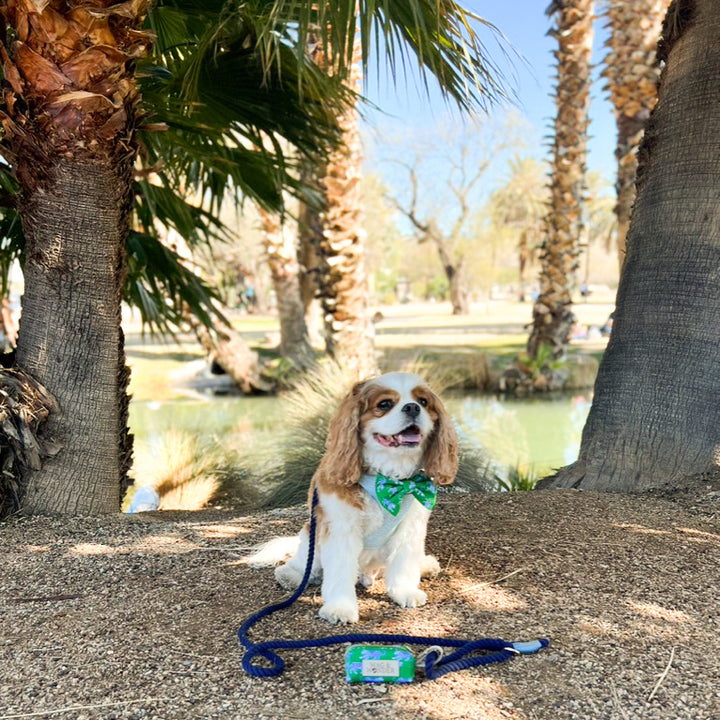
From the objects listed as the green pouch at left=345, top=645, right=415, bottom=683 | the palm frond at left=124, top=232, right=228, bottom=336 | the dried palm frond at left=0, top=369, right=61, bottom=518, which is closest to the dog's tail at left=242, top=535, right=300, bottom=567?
the green pouch at left=345, top=645, right=415, bottom=683

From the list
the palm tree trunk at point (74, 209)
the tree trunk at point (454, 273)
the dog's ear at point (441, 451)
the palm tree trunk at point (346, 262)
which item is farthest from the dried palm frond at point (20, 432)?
the tree trunk at point (454, 273)

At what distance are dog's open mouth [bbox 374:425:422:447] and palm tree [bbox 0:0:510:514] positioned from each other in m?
2.22

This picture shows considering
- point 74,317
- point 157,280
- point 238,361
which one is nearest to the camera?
point 74,317

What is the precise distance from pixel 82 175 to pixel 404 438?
2.77 m

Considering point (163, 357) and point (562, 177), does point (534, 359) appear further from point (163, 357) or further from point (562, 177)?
point (163, 357)

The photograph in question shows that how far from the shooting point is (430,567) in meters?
3.28

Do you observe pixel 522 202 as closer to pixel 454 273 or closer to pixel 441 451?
pixel 454 273

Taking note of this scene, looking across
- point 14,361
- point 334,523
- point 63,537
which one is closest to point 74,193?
point 14,361

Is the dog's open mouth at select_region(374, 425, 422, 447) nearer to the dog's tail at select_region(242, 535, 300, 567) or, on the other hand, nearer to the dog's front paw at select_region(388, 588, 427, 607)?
the dog's front paw at select_region(388, 588, 427, 607)

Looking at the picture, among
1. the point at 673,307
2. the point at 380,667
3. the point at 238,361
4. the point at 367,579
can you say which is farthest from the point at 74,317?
the point at 238,361

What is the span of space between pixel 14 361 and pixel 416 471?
2937 millimetres

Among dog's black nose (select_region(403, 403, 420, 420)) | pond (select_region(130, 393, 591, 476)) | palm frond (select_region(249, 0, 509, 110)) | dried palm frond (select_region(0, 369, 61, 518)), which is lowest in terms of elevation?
pond (select_region(130, 393, 591, 476))

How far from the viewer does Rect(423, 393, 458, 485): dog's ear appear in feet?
9.65

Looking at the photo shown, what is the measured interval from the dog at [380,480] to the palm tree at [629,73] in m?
9.76
